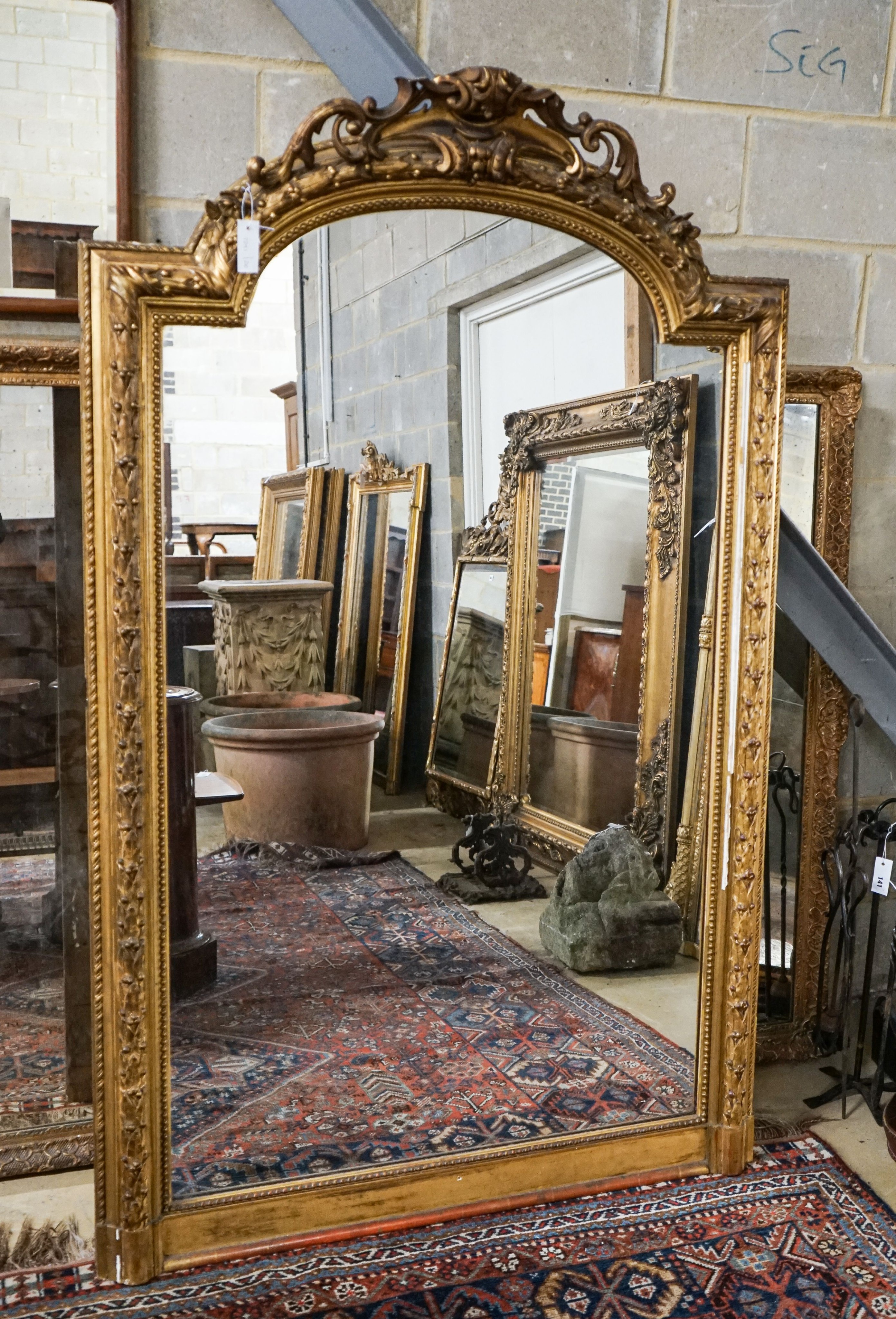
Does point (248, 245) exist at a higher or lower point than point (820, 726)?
higher

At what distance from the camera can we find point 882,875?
2727 mm

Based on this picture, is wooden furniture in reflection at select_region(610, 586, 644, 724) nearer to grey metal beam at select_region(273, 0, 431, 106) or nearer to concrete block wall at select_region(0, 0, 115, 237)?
grey metal beam at select_region(273, 0, 431, 106)

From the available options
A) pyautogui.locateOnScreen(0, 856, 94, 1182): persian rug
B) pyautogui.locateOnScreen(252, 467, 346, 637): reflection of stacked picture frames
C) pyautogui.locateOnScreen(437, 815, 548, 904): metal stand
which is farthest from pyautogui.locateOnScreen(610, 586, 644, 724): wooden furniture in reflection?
pyautogui.locateOnScreen(0, 856, 94, 1182): persian rug

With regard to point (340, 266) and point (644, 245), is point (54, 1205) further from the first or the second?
point (644, 245)

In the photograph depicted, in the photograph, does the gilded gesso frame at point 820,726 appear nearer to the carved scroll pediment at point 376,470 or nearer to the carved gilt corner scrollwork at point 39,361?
the carved scroll pediment at point 376,470

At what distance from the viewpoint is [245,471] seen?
2.30m

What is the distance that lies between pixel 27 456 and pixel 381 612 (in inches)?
29.4

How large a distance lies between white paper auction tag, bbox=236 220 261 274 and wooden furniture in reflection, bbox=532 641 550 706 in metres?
0.91

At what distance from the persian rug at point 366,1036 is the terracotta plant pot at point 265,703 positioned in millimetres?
211

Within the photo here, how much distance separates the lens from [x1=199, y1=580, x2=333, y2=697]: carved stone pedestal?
2275mm

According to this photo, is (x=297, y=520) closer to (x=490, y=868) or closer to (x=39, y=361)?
(x=39, y=361)

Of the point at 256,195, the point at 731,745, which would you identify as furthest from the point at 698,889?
the point at 256,195

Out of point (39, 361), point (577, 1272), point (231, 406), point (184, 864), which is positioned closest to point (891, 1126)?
point (577, 1272)

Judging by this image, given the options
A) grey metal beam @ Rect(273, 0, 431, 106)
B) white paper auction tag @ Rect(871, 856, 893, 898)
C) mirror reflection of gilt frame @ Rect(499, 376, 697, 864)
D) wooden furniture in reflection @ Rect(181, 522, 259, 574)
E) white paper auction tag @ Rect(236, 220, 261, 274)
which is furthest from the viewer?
white paper auction tag @ Rect(871, 856, 893, 898)
